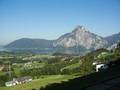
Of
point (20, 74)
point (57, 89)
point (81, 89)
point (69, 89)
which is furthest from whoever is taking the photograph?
point (20, 74)

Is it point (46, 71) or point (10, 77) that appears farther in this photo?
point (10, 77)

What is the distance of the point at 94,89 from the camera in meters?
10.2

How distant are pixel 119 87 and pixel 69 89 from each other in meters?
2.70

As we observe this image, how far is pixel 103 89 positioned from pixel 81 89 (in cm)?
106

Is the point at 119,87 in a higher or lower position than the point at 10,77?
higher

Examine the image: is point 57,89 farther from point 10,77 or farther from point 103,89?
point 10,77

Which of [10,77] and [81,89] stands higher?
[81,89]

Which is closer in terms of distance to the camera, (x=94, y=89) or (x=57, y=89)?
(x=94, y=89)

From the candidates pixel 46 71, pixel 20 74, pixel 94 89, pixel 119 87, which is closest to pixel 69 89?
pixel 94 89

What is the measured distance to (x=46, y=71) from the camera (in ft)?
281

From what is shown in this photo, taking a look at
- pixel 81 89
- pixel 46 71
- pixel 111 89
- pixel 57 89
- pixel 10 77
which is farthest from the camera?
pixel 10 77

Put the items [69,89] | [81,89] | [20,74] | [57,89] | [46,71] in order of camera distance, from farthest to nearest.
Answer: [20,74]
[46,71]
[57,89]
[69,89]
[81,89]

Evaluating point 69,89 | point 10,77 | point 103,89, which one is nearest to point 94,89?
point 103,89

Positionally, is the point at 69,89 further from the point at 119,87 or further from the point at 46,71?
the point at 46,71
